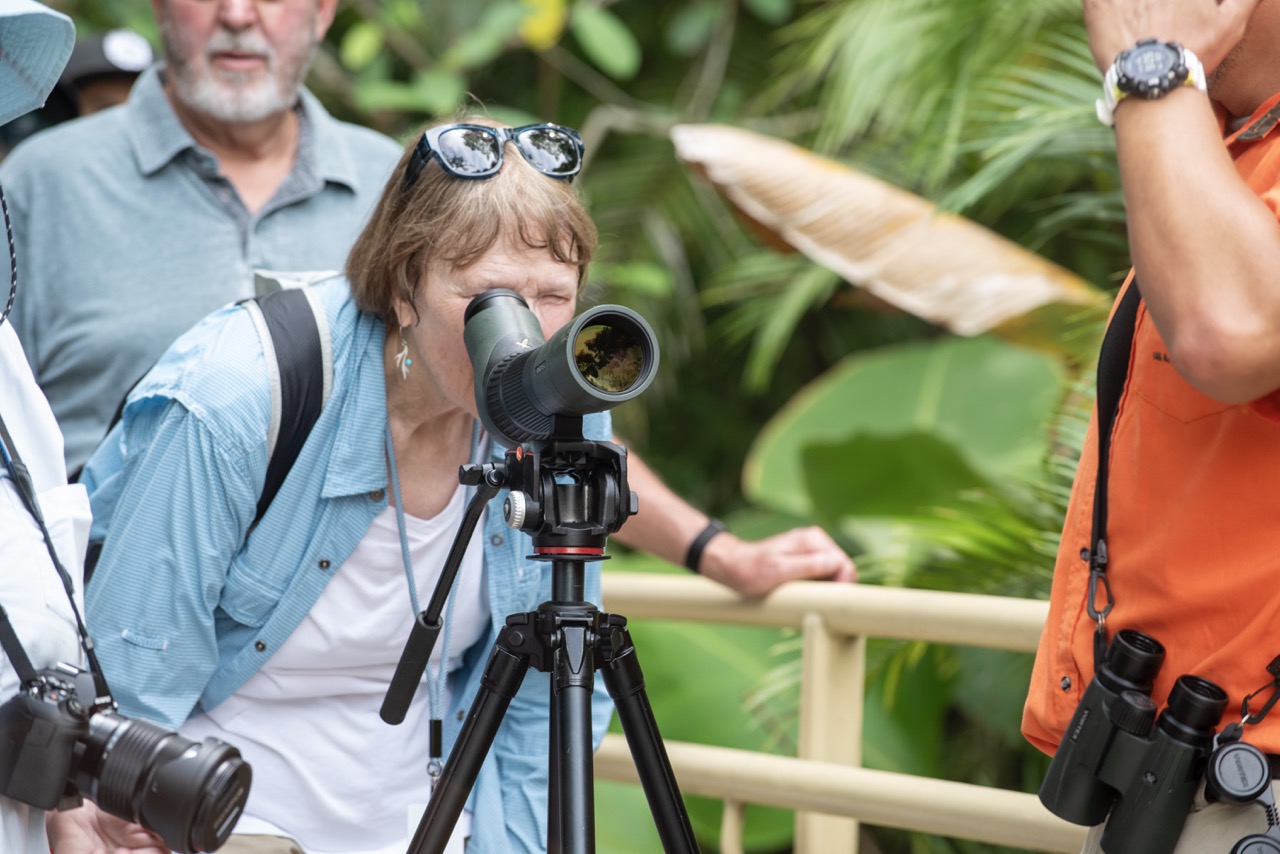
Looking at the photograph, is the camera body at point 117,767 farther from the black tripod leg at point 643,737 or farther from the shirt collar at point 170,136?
the shirt collar at point 170,136

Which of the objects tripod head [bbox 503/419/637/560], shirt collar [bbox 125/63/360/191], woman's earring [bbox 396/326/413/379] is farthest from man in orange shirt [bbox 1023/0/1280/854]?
shirt collar [bbox 125/63/360/191]

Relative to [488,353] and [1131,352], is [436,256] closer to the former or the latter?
[488,353]

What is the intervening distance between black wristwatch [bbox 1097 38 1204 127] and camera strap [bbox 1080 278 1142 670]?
0.77ft

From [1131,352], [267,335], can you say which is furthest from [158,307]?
[1131,352]

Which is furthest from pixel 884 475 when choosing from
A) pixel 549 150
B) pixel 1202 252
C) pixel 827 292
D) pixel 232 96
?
pixel 1202 252

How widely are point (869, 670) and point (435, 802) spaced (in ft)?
5.20

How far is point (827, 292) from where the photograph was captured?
4.27 meters

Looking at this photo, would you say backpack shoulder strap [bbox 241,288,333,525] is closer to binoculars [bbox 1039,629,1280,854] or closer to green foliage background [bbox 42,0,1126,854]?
green foliage background [bbox 42,0,1126,854]

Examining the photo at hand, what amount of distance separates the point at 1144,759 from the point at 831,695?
825 mm

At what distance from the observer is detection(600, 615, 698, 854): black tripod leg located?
1.56 meters

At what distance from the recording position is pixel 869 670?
2.96m

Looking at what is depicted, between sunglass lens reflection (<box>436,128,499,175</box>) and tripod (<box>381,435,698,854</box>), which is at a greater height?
sunglass lens reflection (<box>436,128,499,175</box>)

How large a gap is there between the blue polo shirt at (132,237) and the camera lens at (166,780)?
4.80 ft

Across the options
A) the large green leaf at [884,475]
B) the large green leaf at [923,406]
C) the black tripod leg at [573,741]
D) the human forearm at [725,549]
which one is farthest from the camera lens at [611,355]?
the large green leaf at [923,406]
